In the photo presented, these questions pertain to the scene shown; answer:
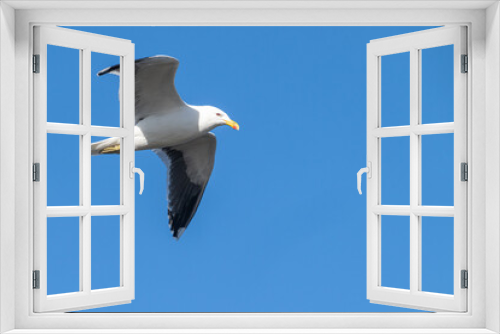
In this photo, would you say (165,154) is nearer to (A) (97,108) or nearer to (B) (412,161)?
(A) (97,108)

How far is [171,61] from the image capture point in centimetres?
381

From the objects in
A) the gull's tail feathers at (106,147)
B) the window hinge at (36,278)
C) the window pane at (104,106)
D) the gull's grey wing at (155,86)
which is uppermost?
the gull's grey wing at (155,86)

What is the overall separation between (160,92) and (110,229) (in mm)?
2229

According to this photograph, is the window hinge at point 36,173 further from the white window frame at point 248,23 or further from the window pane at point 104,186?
the window pane at point 104,186

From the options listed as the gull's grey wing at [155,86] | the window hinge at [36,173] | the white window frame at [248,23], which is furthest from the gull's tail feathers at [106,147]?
the gull's grey wing at [155,86]

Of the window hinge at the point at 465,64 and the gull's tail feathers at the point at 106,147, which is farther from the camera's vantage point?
the gull's tail feathers at the point at 106,147

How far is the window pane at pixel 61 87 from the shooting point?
208cm

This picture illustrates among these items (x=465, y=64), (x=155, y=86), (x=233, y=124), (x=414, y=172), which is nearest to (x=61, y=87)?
(x=414, y=172)

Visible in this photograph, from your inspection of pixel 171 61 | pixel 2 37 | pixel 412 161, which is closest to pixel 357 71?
pixel 171 61

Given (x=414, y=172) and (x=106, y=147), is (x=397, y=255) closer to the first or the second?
Answer: (x=414, y=172)

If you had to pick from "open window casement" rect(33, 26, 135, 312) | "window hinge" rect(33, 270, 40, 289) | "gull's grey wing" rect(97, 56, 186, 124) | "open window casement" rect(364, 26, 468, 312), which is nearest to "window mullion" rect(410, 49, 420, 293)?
"open window casement" rect(364, 26, 468, 312)

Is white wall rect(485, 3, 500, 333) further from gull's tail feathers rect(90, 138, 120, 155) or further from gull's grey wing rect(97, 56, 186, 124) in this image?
gull's grey wing rect(97, 56, 186, 124)

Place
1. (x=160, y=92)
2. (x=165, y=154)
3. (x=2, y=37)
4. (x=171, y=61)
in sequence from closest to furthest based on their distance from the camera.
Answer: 1. (x=2, y=37)
2. (x=171, y=61)
3. (x=160, y=92)
4. (x=165, y=154)

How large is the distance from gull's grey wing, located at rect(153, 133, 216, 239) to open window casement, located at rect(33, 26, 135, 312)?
213 centimetres
